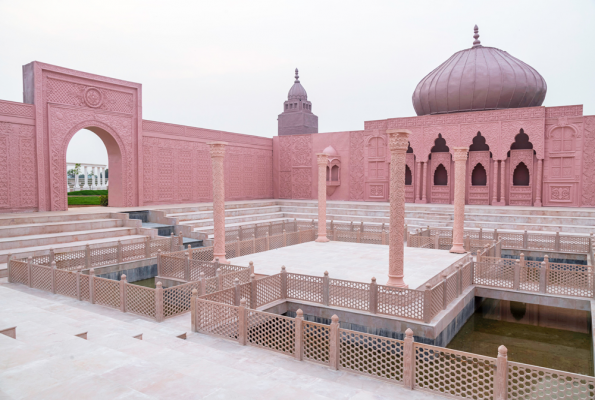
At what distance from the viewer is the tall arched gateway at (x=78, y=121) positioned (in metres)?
11.9

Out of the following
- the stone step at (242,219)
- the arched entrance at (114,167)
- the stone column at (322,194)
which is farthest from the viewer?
the arched entrance at (114,167)

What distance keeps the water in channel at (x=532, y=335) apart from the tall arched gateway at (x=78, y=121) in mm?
11373

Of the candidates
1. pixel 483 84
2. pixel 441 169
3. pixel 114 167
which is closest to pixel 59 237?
pixel 114 167

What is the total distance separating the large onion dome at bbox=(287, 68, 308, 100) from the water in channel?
21135 mm

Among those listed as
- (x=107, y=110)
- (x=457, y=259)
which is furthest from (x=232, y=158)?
(x=457, y=259)

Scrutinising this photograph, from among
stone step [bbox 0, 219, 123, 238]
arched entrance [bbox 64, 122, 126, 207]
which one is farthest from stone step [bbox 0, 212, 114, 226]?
arched entrance [bbox 64, 122, 126, 207]

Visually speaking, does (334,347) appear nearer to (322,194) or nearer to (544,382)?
(544,382)

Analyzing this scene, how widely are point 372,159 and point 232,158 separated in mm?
5881

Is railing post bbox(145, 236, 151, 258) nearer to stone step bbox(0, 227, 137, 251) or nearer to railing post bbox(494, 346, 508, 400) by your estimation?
stone step bbox(0, 227, 137, 251)

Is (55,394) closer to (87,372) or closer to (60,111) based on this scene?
(87,372)

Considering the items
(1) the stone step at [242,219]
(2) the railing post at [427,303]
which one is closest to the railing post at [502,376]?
(2) the railing post at [427,303]

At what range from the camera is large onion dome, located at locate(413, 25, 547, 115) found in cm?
1540

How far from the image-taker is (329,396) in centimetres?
344

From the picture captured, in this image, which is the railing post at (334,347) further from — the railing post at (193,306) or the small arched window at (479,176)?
the small arched window at (479,176)
